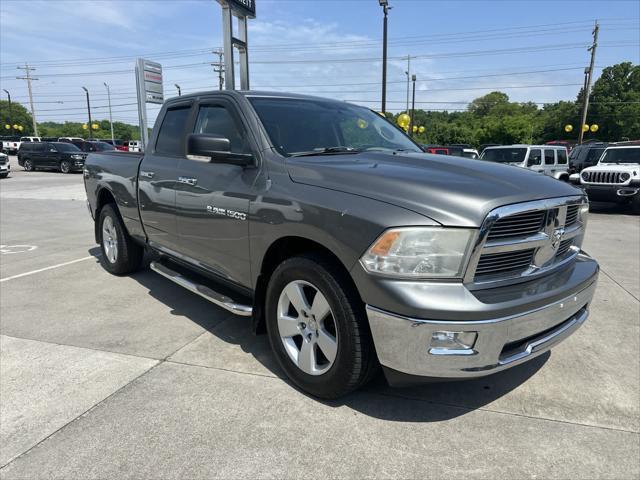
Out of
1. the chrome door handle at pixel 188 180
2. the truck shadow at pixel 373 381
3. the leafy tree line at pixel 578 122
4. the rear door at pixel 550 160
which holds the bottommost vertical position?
the truck shadow at pixel 373 381

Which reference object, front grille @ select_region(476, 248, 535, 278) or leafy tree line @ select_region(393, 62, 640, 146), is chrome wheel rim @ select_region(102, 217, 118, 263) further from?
leafy tree line @ select_region(393, 62, 640, 146)

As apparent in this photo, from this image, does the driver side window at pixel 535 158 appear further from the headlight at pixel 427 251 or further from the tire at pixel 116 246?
the headlight at pixel 427 251

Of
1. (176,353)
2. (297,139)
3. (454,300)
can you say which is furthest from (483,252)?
(176,353)

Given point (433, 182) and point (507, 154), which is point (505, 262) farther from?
point (507, 154)

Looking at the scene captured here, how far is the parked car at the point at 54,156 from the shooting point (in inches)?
1059

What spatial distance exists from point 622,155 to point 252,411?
1513 centimetres

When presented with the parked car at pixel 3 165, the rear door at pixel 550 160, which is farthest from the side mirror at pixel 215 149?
the parked car at pixel 3 165

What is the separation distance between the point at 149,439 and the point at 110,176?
360cm

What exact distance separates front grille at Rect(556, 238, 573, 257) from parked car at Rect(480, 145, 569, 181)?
1366 cm

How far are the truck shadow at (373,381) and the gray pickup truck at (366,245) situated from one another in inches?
11.2

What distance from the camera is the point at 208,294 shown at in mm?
3512

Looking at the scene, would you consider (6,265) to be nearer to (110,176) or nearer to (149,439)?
(110,176)

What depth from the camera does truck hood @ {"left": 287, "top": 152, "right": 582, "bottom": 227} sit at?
221cm

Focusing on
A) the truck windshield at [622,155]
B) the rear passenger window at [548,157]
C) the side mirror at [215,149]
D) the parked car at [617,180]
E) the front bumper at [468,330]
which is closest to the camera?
the front bumper at [468,330]
